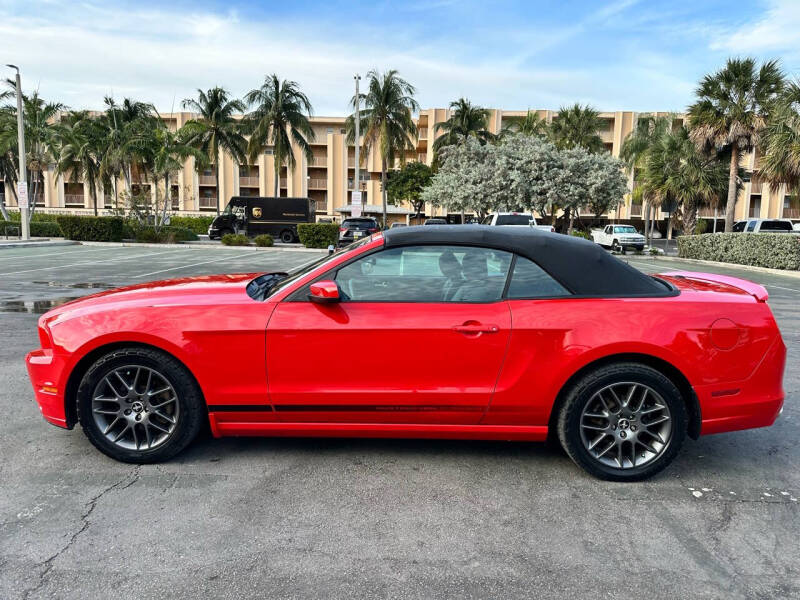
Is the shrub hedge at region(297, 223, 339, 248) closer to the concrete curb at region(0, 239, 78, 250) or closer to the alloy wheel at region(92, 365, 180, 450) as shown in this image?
the concrete curb at region(0, 239, 78, 250)

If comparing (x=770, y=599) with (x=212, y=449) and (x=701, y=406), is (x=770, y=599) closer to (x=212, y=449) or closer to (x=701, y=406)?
(x=701, y=406)

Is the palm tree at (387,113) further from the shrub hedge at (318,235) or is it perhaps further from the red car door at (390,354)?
the red car door at (390,354)

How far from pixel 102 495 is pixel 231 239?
98.9 ft

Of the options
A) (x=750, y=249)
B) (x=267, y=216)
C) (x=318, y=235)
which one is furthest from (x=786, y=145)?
(x=267, y=216)

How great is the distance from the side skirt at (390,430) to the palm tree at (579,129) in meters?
46.8

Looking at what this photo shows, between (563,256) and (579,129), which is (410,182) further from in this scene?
(563,256)

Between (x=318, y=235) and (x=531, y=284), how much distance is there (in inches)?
1115

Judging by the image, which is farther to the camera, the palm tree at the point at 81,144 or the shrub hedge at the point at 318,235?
the palm tree at the point at 81,144

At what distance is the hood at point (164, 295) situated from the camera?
366cm

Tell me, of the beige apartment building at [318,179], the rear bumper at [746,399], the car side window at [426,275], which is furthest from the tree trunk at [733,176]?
the beige apartment building at [318,179]

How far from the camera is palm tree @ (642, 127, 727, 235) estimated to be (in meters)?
32.3

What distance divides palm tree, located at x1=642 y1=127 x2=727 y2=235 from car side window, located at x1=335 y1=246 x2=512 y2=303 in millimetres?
30535

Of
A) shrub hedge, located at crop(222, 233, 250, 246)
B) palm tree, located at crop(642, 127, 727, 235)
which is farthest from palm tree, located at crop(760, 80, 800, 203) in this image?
shrub hedge, located at crop(222, 233, 250, 246)

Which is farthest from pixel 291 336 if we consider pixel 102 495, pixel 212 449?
pixel 102 495
